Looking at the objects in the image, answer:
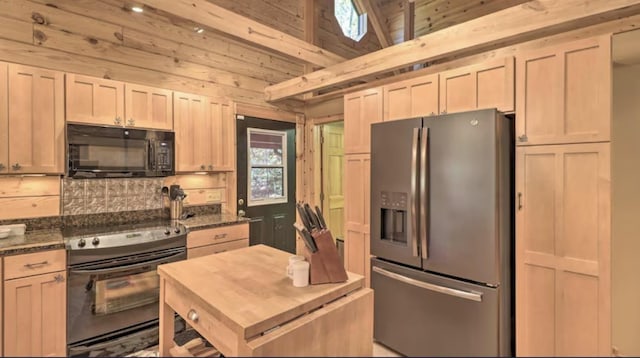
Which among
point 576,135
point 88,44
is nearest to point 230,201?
point 88,44

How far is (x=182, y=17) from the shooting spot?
2141mm

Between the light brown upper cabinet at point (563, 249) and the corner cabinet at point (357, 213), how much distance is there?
5.36 ft

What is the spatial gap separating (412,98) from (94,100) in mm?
2574

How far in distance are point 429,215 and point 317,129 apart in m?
3.43

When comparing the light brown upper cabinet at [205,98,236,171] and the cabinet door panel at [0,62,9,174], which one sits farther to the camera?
the light brown upper cabinet at [205,98,236,171]

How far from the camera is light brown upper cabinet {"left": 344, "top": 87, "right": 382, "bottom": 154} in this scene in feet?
9.18

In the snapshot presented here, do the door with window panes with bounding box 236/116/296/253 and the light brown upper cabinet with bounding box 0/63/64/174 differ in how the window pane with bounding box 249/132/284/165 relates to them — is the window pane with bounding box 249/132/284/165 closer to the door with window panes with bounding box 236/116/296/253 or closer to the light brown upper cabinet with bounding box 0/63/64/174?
the door with window panes with bounding box 236/116/296/253

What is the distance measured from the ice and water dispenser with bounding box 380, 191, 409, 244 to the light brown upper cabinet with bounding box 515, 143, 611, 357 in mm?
558

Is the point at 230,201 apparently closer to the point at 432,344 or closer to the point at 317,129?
the point at 317,129

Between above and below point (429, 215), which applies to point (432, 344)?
below

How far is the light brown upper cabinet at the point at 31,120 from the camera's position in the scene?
2256mm

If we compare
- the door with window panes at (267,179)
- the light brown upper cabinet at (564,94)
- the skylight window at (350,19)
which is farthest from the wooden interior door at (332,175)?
the light brown upper cabinet at (564,94)

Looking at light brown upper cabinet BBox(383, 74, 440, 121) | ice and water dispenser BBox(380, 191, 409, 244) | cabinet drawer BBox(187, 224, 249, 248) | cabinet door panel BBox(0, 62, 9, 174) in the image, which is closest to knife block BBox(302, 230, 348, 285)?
ice and water dispenser BBox(380, 191, 409, 244)

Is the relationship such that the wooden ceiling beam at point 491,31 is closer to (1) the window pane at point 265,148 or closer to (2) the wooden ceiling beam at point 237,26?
(2) the wooden ceiling beam at point 237,26
